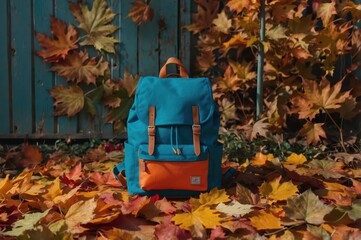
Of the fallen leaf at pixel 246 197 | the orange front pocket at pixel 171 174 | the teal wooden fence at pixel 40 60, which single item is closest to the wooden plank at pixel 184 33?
the teal wooden fence at pixel 40 60

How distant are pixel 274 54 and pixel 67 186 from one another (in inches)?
70.7

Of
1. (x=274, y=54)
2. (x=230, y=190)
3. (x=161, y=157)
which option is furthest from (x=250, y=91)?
(x=161, y=157)

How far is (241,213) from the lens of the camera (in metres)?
2.03

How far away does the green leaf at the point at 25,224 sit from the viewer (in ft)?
5.96

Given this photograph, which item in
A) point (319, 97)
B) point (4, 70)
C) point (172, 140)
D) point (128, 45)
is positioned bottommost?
point (172, 140)

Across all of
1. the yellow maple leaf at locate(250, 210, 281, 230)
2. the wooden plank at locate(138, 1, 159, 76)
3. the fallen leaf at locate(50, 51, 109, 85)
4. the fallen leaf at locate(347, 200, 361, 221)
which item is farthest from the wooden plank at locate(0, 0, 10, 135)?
the fallen leaf at locate(347, 200, 361, 221)

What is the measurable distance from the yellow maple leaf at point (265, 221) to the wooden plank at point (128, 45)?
1829 mm

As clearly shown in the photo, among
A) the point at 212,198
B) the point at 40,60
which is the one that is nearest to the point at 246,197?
the point at 212,198

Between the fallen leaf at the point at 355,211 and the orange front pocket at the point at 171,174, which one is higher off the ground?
the orange front pocket at the point at 171,174

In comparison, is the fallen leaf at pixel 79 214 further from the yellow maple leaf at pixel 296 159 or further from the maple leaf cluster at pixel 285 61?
the maple leaf cluster at pixel 285 61

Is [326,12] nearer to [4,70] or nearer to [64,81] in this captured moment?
[64,81]

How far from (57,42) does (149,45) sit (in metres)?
0.61

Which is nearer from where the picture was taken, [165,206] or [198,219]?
[198,219]

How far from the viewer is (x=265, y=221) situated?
1999 millimetres
